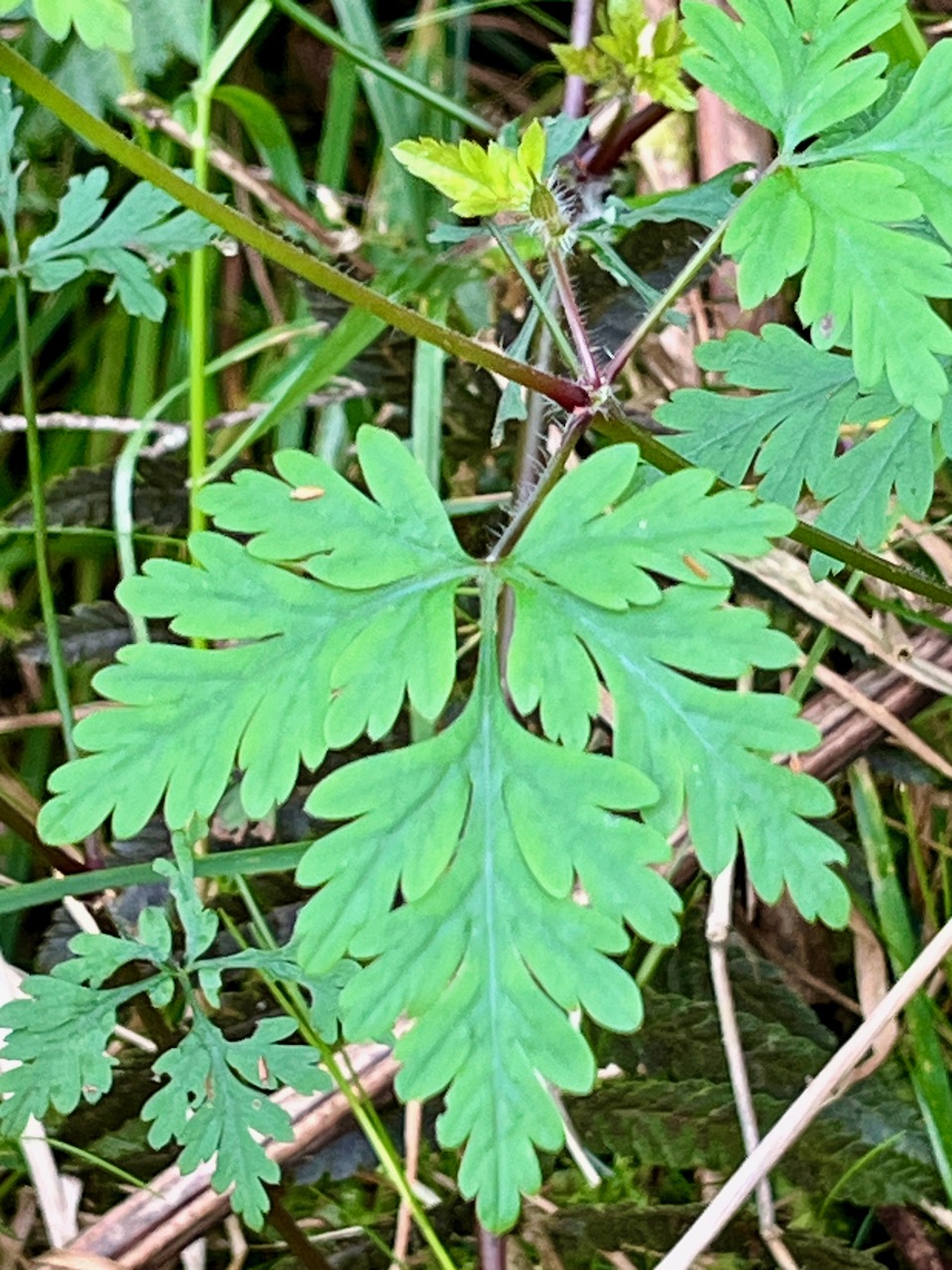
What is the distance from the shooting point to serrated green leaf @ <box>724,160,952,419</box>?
60 centimetres

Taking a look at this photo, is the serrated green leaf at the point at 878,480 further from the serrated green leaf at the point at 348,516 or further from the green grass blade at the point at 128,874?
the green grass blade at the point at 128,874

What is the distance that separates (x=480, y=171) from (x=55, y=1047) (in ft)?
2.01

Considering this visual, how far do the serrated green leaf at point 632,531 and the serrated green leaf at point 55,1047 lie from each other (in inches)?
17.0

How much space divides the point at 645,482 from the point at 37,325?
3.24ft

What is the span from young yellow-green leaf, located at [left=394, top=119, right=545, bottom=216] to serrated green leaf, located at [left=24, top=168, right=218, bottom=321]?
0.41 m

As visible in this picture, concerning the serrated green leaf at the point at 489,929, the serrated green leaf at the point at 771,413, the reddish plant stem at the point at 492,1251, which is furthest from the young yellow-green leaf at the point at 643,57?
the reddish plant stem at the point at 492,1251

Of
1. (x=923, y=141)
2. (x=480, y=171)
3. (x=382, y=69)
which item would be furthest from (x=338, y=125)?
(x=923, y=141)

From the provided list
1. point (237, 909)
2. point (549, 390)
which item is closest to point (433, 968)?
point (549, 390)

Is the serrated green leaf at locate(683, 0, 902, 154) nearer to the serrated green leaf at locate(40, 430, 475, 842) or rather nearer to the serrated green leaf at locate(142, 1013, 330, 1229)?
the serrated green leaf at locate(40, 430, 475, 842)

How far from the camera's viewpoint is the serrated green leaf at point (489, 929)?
1.77ft

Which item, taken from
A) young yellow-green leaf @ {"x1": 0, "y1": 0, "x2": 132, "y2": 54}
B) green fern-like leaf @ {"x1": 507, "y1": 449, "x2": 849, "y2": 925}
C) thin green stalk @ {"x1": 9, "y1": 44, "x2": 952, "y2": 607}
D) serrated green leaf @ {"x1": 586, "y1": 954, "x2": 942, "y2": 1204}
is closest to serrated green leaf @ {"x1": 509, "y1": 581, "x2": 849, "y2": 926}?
green fern-like leaf @ {"x1": 507, "y1": 449, "x2": 849, "y2": 925}

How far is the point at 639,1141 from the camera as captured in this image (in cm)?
98

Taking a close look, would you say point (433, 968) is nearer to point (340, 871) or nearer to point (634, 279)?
point (340, 871)

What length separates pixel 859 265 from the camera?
0.62 m
